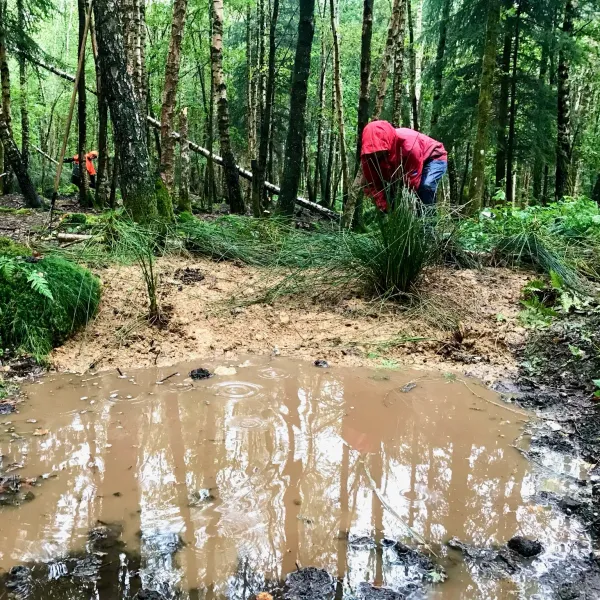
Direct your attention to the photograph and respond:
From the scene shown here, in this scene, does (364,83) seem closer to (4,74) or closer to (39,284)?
(39,284)

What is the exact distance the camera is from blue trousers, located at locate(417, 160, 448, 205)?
16.5ft

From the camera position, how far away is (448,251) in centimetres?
491

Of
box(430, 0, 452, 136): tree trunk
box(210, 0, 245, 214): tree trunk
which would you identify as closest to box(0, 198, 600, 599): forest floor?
box(210, 0, 245, 214): tree trunk

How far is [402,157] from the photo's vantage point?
4.75 metres

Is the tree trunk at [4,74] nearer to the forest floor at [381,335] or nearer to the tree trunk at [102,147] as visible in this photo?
the tree trunk at [102,147]

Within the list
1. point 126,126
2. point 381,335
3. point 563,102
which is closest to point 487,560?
point 381,335

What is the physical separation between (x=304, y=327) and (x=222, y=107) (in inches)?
234

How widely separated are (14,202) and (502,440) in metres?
10.00

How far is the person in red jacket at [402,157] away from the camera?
485 centimetres

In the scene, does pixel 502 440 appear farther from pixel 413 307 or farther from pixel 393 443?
pixel 413 307

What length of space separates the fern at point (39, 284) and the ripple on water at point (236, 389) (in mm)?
1297

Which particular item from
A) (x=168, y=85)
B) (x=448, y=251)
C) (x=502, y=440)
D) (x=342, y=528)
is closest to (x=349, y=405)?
(x=502, y=440)

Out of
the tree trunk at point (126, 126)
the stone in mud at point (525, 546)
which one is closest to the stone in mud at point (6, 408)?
the stone in mud at point (525, 546)

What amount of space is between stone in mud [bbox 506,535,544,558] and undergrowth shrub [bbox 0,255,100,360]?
9.62 ft
